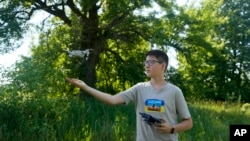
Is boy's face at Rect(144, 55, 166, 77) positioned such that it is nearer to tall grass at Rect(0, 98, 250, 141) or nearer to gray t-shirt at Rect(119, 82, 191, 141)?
gray t-shirt at Rect(119, 82, 191, 141)

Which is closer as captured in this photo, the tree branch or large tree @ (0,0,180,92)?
large tree @ (0,0,180,92)

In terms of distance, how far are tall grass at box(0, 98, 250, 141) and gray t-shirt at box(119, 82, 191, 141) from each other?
3999 millimetres

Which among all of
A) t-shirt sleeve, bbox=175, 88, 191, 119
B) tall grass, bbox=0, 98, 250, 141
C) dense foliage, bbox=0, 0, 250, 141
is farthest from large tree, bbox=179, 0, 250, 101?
t-shirt sleeve, bbox=175, 88, 191, 119

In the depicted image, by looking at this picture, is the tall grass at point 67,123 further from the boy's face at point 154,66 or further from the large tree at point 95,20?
the large tree at point 95,20

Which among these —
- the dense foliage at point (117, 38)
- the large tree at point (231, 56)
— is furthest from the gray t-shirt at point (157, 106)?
the large tree at point (231, 56)

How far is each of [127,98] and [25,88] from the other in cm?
511

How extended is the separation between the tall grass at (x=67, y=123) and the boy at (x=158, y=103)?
3971 millimetres

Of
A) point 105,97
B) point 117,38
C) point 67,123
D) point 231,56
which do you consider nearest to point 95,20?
point 117,38

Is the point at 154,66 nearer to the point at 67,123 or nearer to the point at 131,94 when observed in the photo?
the point at 131,94

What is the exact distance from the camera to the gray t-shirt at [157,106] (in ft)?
11.9

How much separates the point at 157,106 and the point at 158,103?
0.02 meters

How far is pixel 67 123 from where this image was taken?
8016 mm

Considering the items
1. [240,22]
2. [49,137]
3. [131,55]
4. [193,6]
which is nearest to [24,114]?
[49,137]

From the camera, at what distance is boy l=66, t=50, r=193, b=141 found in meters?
3.62
